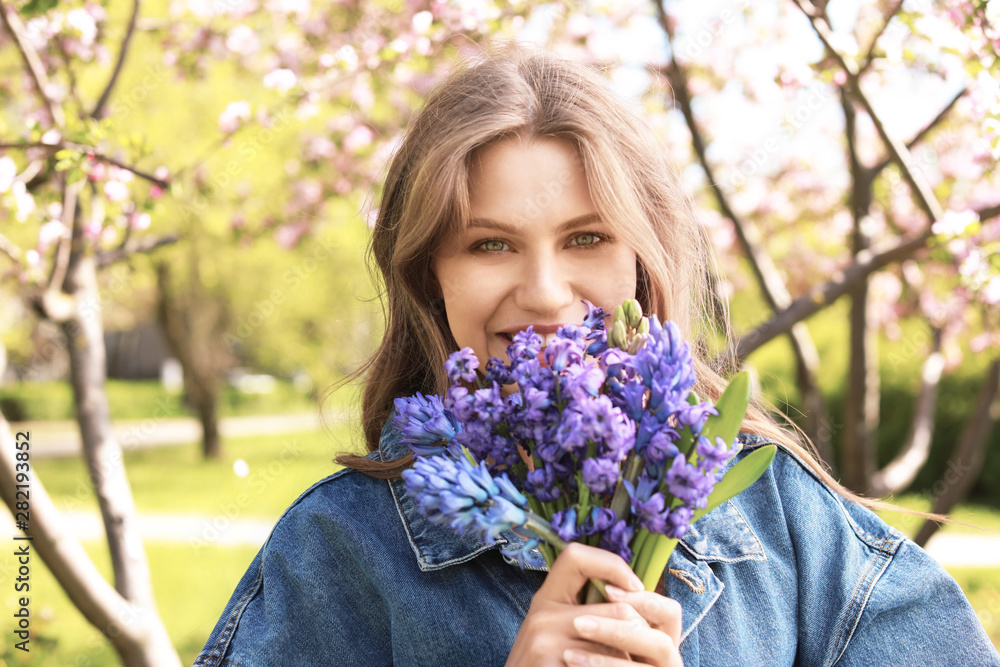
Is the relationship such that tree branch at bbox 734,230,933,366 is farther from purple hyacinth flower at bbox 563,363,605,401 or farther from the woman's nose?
purple hyacinth flower at bbox 563,363,605,401

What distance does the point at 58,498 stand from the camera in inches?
474

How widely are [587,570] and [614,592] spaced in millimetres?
51

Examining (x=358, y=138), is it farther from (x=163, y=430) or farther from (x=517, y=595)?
(x=163, y=430)

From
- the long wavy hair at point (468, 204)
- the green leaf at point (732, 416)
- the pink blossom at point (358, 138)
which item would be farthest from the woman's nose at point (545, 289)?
the pink blossom at point (358, 138)

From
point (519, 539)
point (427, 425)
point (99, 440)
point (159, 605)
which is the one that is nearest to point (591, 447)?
point (427, 425)

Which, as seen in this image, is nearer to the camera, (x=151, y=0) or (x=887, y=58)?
(x=887, y=58)

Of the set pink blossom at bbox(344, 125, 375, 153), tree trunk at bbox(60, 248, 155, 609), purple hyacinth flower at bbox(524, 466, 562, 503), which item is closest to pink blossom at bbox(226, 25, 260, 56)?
pink blossom at bbox(344, 125, 375, 153)

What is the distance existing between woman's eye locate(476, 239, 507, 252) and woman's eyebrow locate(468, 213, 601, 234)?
0.13 feet

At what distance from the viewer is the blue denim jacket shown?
4.99 feet

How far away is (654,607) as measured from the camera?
111 centimetres

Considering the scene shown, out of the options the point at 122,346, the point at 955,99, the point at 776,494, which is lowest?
the point at 122,346

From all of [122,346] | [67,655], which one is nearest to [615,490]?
[67,655]

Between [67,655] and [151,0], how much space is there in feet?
28.6

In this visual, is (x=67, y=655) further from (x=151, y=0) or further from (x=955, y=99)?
(x=151, y=0)
